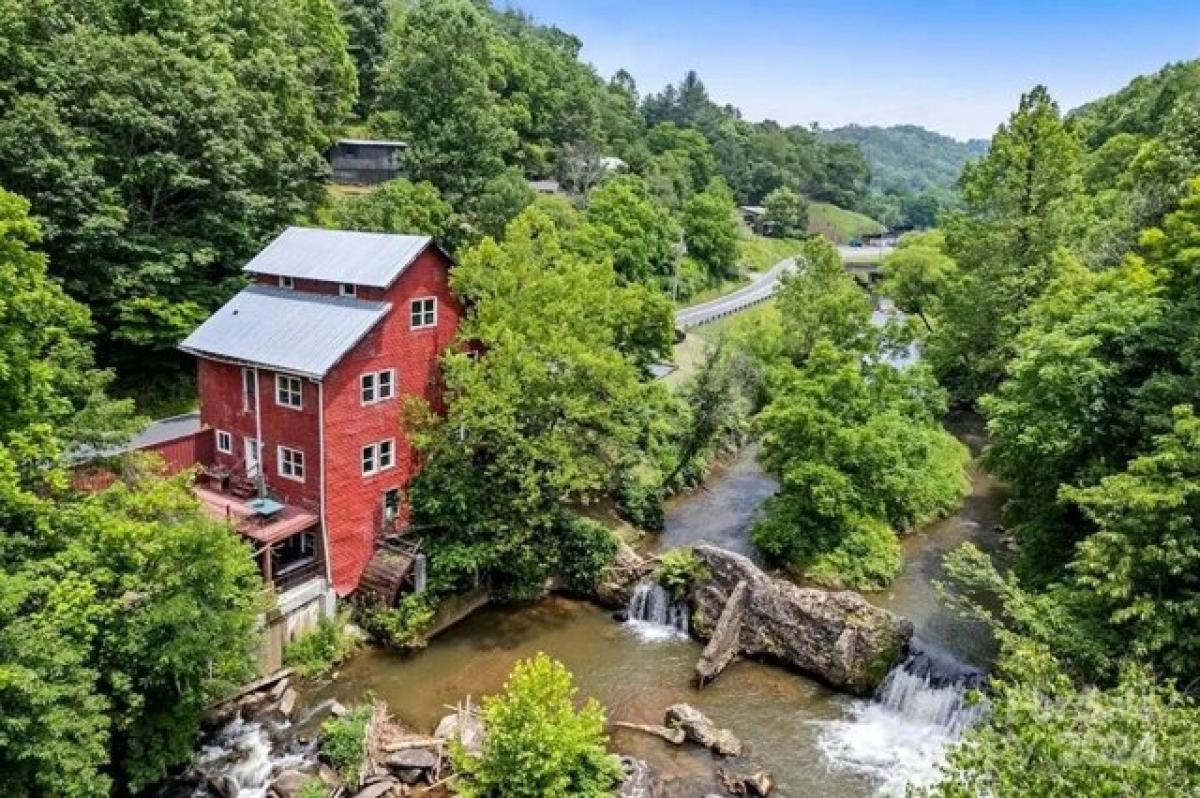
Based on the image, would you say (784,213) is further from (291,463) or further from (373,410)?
(291,463)

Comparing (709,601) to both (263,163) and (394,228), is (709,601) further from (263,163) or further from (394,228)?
(263,163)

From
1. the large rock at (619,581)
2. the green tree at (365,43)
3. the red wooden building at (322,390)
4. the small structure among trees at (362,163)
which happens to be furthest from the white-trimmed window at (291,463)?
the green tree at (365,43)

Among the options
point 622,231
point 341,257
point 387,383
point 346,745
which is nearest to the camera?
point 346,745

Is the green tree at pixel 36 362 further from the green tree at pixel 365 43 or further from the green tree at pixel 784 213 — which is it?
the green tree at pixel 784 213

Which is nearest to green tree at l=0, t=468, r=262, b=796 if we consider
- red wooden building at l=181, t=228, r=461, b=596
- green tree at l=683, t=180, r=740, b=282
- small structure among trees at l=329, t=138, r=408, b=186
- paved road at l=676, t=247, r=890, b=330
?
red wooden building at l=181, t=228, r=461, b=596

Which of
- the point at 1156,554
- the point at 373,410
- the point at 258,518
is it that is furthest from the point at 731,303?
the point at 1156,554

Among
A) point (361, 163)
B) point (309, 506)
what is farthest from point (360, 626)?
point (361, 163)

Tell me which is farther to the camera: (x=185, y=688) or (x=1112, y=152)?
(x=1112, y=152)
